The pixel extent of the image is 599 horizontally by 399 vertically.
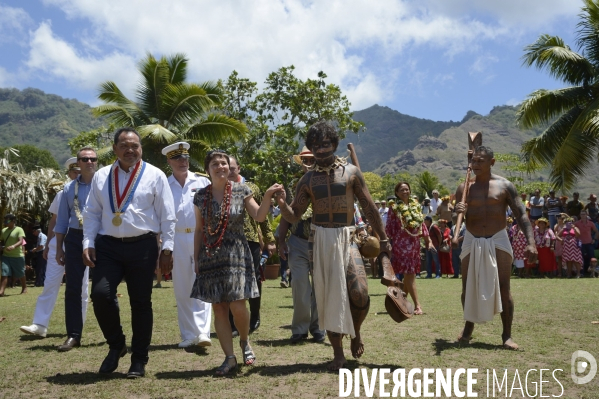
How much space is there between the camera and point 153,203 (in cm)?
637

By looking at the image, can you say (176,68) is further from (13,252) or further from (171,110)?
(13,252)

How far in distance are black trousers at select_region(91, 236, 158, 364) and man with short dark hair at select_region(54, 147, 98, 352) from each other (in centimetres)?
193

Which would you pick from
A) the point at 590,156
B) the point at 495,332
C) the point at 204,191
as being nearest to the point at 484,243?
the point at 495,332

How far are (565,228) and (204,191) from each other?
1577cm

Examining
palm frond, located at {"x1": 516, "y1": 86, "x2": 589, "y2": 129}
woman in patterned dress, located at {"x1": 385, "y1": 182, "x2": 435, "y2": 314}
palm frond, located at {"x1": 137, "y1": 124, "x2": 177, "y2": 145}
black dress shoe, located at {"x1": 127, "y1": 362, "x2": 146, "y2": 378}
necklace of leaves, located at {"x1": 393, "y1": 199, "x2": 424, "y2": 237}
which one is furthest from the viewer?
palm frond, located at {"x1": 137, "y1": 124, "x2": 177, "y2": 145}

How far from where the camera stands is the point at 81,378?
5.97 metres

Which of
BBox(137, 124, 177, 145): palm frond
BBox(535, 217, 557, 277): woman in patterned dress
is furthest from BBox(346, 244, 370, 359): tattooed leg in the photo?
BBox(137, 124, 177, 145): palm frond

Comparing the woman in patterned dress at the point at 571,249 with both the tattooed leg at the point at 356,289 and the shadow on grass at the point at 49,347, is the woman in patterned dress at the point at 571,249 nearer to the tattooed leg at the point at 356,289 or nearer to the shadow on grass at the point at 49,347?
the tattooed leg at the point at 356,289

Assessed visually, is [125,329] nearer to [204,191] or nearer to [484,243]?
[204,191]

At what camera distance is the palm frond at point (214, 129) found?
1048 inches

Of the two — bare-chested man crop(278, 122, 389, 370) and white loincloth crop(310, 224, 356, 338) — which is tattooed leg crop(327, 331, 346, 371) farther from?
white loincloth crop(310, 224, 356, 338)

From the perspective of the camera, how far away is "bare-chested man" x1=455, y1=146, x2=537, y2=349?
750cm

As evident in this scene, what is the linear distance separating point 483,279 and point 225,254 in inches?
129

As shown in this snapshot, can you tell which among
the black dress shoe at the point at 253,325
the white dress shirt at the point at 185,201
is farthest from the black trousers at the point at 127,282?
the black dress shoe at the point at 253,325
